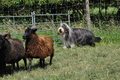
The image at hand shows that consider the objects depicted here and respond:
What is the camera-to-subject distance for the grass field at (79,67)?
20.6 ft

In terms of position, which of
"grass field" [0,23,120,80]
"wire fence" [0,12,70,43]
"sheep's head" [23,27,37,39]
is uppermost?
"sheep's head" [23,27,37,39]

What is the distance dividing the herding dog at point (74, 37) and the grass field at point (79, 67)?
76 centimetres

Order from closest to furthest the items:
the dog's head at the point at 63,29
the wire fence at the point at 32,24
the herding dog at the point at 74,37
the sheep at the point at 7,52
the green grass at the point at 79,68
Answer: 1. the green grass at the point at 79,68
2. the sheep at the point at 7,52
3. the dog's head at the point at 63,29
4. the herding dog at the point at 74,37
5. the wire fence at the point at 32,24

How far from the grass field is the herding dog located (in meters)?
0.76

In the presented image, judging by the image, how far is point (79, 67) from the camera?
286 inches

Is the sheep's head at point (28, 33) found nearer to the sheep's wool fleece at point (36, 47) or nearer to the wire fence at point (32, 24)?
the sheep's wool fleece at point (36, 47)

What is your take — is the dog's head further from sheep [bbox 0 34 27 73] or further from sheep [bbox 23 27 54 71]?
sheep [bbox 0 34 27 73]

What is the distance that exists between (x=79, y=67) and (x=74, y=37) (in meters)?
4.04

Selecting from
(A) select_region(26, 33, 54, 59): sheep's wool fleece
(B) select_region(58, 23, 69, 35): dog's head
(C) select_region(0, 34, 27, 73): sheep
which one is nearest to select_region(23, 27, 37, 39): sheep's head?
(A) select_region(26, 33, 54, 59): sheep's wool fleece

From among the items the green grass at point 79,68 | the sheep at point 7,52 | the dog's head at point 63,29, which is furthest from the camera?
the dog's head at point 63,29

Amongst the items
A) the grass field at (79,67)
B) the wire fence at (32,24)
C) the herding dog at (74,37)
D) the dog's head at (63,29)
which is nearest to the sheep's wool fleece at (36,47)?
the grass field at (79,67)

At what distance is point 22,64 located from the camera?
26.5 ft

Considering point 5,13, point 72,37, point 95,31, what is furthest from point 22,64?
point 5,13

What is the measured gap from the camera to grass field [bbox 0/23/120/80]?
6.28 metres
